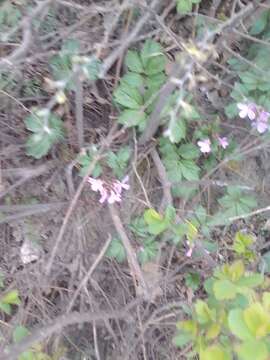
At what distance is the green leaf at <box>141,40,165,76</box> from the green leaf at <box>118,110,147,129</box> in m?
0.13

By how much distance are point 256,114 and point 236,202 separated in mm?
263

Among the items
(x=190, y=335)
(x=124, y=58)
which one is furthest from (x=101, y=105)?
(x=190, y=335)

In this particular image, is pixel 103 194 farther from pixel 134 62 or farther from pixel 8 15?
pixel 8 15

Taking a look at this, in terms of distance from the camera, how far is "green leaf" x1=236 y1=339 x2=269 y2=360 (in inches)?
41.5

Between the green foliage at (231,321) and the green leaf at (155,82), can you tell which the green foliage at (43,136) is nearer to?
the green leaf at (155,82)

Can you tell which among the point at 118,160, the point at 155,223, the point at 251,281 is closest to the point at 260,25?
the point at 118,160

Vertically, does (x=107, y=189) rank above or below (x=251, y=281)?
below

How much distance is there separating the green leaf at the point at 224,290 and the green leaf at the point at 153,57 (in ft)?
2.35

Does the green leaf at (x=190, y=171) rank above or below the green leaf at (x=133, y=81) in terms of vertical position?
below

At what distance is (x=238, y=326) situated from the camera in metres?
1.10

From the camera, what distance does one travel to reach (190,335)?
4.54ft

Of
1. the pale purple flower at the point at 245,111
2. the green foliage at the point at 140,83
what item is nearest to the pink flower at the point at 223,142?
the pale purple flower at the point at 245,111

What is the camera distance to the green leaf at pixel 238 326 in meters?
1.09

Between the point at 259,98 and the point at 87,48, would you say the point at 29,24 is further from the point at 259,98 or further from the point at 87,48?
the point at 259,98
